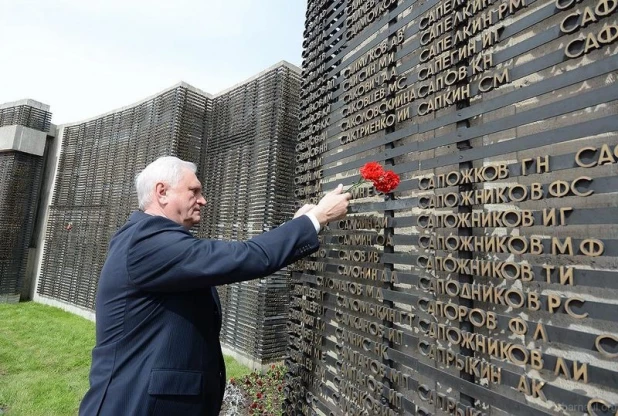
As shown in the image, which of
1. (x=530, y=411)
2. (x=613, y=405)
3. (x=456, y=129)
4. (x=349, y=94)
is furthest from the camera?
(x=349, y=94)

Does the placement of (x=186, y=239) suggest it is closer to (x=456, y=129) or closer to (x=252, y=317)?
(x=456, y=129)

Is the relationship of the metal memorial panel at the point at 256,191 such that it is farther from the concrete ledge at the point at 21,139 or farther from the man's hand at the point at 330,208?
the concrete ledge at the point at 21,139

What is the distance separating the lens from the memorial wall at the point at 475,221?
160 centimetres

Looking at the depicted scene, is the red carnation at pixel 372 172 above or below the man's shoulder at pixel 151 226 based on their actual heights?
above

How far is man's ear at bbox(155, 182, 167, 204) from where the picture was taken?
7.73 feet

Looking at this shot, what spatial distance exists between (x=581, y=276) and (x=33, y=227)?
17.7m

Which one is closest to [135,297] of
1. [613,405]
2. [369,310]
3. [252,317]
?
[369,310]

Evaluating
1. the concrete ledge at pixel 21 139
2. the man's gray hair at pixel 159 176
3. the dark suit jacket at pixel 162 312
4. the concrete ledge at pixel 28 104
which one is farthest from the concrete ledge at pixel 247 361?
the concrete ledge at pixel 28 104

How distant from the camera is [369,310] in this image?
2709 mm

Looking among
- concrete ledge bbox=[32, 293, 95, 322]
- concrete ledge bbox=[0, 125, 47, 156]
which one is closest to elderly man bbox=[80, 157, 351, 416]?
concrete ledge bbox=[32, 293, 95, 322]

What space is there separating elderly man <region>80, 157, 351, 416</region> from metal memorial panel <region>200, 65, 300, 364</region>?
5.37 meters

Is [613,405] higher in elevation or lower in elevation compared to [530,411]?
higher

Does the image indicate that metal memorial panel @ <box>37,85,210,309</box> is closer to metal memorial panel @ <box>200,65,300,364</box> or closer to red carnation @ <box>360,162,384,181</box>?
metal memorial panel @ <box>200,65,300,364</box>

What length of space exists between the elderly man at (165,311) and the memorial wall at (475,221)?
84 centimetres
